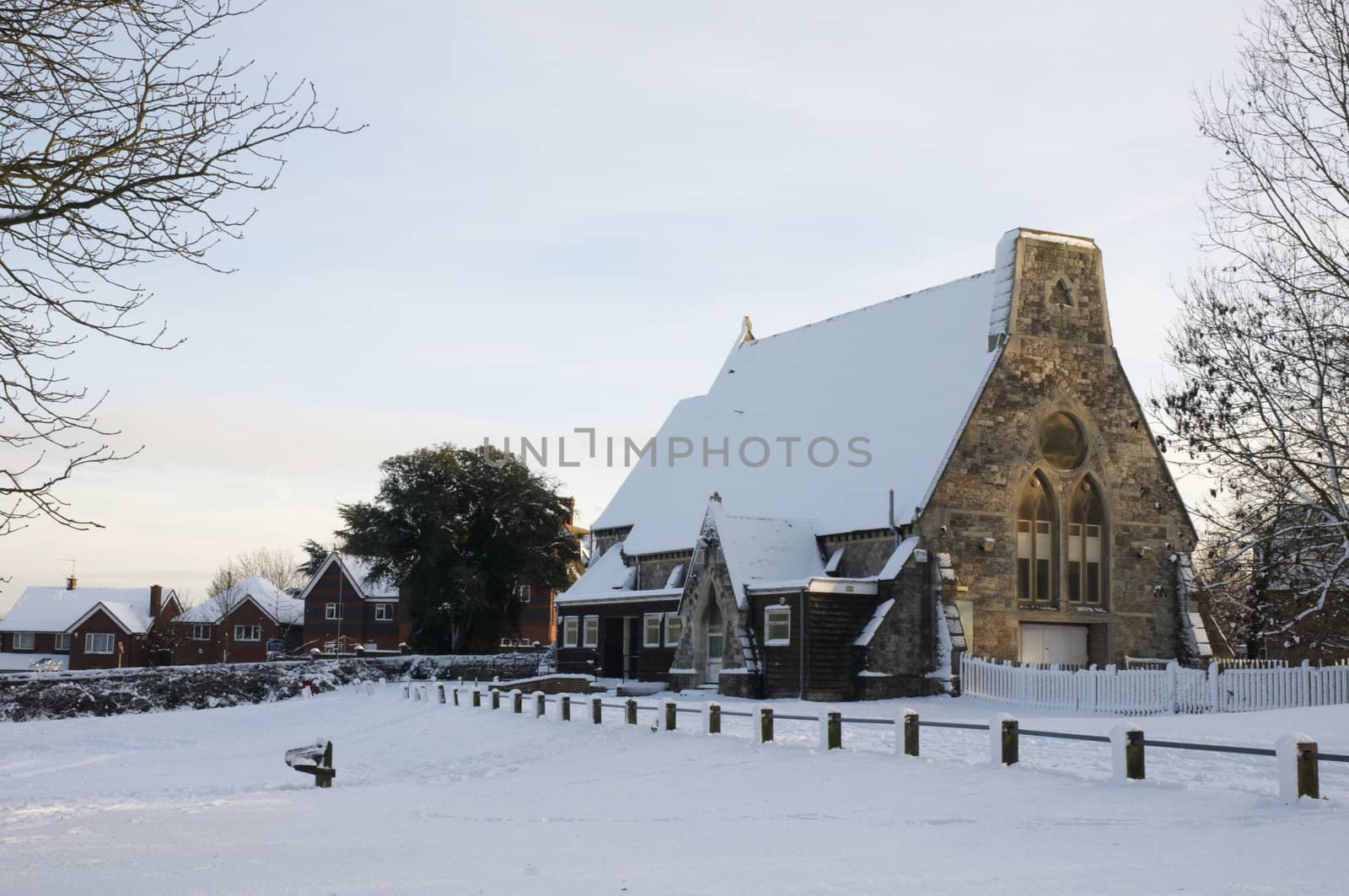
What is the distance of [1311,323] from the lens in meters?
24.2

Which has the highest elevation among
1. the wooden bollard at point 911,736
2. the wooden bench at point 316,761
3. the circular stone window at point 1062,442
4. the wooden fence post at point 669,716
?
the circular stone window at point 1062,442

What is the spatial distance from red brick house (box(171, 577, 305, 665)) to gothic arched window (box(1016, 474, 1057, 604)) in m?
60.8

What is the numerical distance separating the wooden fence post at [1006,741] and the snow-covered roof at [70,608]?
283 feet

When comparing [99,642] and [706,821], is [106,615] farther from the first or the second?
[706,821]

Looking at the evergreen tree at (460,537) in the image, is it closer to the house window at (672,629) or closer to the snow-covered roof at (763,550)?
the house window at (672,629)

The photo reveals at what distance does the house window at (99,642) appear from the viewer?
91.8 meters

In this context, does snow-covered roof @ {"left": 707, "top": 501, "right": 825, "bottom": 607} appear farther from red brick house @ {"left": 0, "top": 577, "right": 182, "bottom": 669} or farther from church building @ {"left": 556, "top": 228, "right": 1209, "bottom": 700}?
red brick house @ {"left": 0, "top": 577, "right": 182, "bottom": 669}

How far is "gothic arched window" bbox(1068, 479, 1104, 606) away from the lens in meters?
38.4

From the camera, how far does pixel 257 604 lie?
8962 cm

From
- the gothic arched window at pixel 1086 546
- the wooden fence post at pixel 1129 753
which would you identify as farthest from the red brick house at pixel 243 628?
the wooden fence post at pixel 1129 753

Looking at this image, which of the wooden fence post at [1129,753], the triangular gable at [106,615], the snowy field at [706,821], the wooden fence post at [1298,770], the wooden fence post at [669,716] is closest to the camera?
the snowy field at [706,821]

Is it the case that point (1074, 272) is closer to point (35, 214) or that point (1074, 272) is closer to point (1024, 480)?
point (1024, 480)

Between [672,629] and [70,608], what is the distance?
69508 mm

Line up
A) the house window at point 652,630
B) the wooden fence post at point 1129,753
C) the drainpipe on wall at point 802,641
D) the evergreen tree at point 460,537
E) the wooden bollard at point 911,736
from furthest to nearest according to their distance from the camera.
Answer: the evergreen tree at point 460,537 < the house window at point 652,630 < the drainpipe on wall at point 802,641 < the wooden bollard at point 911,736 < the wooden fence post at point 1129,753
